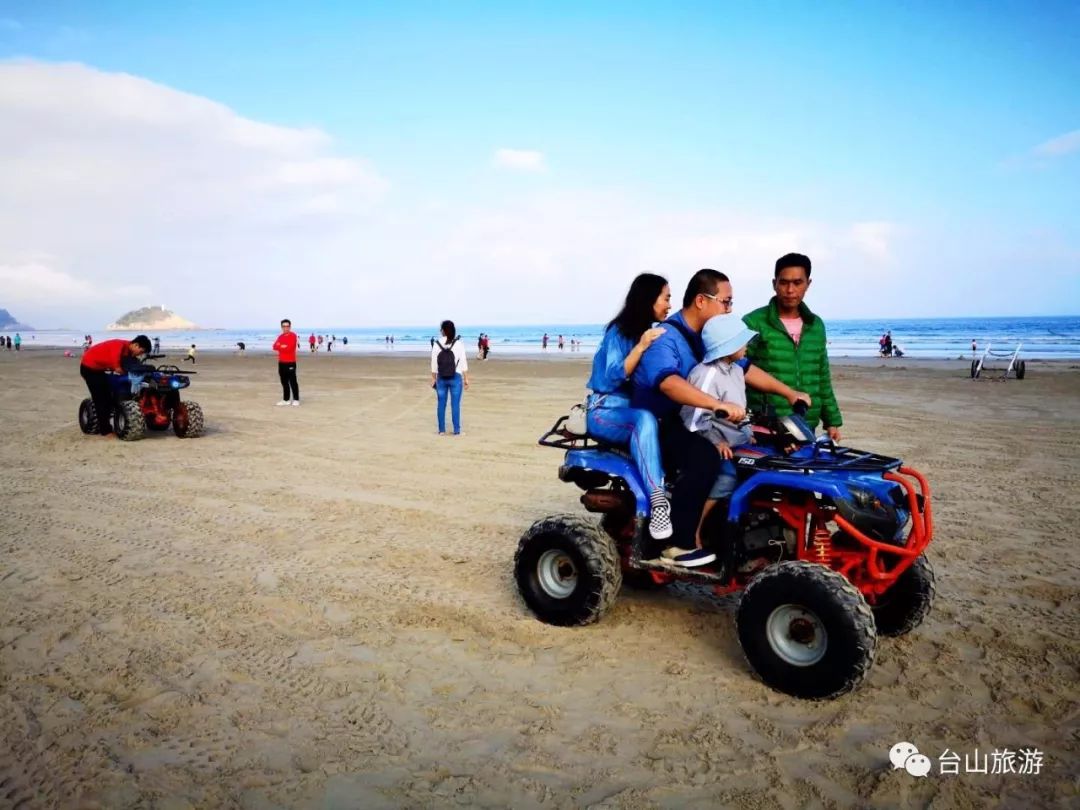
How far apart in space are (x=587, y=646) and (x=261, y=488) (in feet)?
17.6

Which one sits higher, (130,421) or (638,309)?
(638,309)

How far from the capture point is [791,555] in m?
3.97

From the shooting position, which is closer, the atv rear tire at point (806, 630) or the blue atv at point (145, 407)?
the atv rear tire at point (806, 630)

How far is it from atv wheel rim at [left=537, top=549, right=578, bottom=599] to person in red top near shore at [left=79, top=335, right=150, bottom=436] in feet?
28.9

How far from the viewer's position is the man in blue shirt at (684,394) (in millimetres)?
3916

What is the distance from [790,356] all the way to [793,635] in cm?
205

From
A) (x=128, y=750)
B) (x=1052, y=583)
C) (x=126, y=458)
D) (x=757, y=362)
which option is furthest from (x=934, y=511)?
(x=126, y=458)

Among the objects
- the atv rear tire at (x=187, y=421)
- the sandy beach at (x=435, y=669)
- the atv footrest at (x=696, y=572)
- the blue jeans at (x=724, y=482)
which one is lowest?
the sandy beach at (x=435, y=669)

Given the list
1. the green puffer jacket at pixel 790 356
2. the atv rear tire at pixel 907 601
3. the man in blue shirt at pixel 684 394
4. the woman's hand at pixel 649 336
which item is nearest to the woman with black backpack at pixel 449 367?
the green puffer jacket at pixel 790 356

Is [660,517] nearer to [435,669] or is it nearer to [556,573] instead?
[556,573]

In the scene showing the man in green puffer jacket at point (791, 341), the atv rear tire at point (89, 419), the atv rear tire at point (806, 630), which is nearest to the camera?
the atv rear tire at point (806, 630)

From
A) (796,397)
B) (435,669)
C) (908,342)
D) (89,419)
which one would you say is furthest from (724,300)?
(908,342)

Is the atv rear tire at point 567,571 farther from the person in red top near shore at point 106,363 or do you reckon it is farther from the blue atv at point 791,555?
the person in red top near shore at point 106,363

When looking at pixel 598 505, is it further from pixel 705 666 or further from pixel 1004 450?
pixel 1004 450
